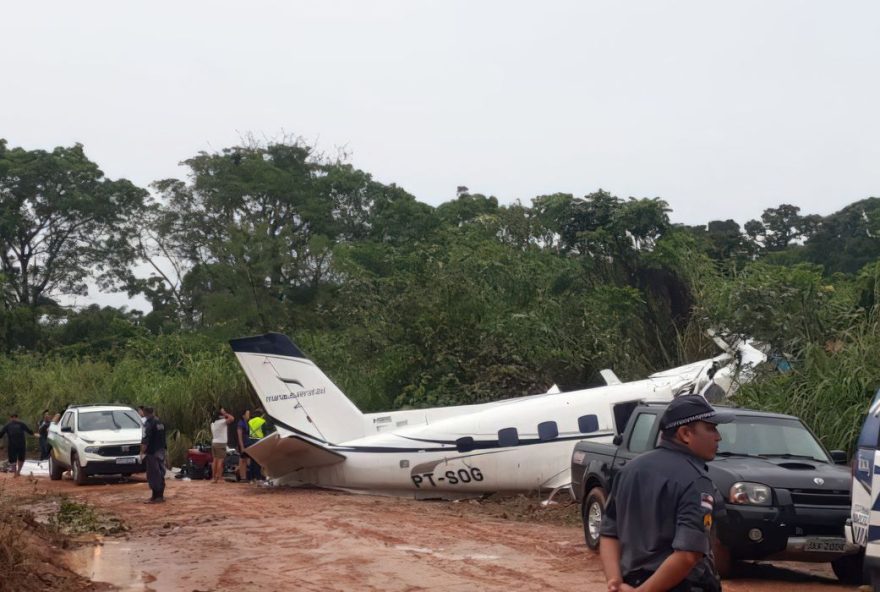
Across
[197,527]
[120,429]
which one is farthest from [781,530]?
[120,429]

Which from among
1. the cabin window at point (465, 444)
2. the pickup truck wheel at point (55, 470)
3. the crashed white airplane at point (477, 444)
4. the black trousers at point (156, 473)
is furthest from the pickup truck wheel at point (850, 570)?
the pickup truck wheel at point (55, 470)

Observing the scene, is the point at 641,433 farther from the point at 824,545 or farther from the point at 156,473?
the point at 156,473

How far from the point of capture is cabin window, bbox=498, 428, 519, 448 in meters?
18.4

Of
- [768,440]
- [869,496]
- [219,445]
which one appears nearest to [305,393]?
[219,445]

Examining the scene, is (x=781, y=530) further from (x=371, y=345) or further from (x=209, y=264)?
(x=209, y=264)

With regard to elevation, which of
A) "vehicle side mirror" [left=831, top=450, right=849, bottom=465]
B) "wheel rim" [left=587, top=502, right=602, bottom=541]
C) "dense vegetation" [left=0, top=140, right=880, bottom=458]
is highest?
"dense vegetation" [left=0, top=140, right=880, bottom=458]

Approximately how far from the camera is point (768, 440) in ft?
39.0

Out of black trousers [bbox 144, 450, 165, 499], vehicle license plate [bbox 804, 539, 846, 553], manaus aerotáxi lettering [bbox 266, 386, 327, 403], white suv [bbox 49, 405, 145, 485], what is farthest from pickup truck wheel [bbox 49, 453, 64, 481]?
vehicle license plate [bbox 804, 539, 846, 553]

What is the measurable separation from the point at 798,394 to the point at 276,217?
1586 inches

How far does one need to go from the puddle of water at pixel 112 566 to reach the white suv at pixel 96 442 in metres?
10.6

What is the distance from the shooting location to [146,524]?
1638 centimetres

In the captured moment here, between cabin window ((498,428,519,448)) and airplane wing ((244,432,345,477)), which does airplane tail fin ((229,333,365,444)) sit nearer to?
airplane wing ((244,432,345,477))

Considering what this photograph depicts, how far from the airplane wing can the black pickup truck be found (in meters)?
8.25

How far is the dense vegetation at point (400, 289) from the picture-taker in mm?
20750
